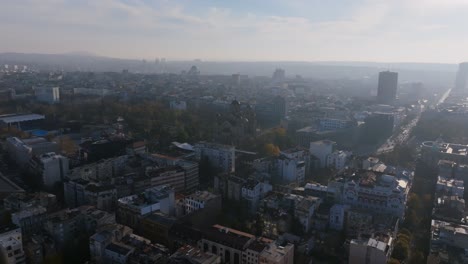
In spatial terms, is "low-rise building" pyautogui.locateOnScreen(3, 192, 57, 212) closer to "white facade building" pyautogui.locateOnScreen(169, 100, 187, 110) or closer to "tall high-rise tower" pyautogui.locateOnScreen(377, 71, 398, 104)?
"white facade building" pyautogui.locateOnScreen(169, 100, 187, 110)

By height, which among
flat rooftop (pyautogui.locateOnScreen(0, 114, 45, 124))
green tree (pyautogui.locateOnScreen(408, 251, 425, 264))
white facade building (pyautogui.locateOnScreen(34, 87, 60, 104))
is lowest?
green tree (pyautogui.locateOnScreen(408, 251, 425, 264))

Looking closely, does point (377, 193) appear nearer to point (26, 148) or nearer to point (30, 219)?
point (30, 219)

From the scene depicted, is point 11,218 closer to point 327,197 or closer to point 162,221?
point 162,221

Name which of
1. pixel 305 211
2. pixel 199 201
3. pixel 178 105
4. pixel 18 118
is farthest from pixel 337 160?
pixel 18 118

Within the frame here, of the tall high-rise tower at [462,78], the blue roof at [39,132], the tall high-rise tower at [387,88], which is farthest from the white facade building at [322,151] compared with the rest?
the tall high-rise tower at [462,78]

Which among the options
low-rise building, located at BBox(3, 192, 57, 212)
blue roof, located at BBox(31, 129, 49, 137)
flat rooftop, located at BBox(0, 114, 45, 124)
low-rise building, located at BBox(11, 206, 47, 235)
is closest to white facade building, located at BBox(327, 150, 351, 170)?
low-rise building, located at BBox(3, 192, 57, 212)

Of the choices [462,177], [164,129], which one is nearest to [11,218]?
[164,129]
